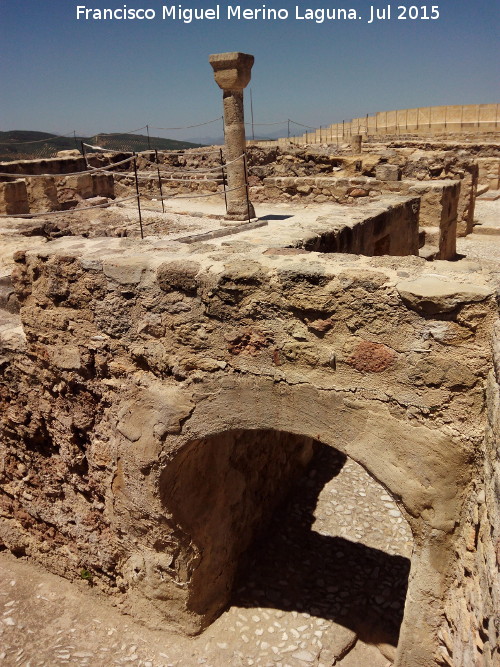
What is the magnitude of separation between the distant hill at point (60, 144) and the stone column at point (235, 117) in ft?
16.5

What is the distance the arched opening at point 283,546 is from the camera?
471cm

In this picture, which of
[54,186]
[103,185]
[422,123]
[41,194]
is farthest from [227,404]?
[422,123]

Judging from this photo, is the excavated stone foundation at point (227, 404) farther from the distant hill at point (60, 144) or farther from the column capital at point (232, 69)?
the distant hill at point (60, 144)

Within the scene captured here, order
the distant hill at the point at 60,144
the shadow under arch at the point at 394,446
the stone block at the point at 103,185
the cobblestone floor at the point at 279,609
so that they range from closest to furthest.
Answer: the shadow under arch at the point at 394,446 → the cobblestone floor at the point at 279,609 → the stone block at the point at 103,185 → the distant hill at the point at 60,144

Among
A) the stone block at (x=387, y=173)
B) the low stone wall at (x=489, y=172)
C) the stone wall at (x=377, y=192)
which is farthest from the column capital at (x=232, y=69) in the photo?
the low stone wall at (x=489, y=172)

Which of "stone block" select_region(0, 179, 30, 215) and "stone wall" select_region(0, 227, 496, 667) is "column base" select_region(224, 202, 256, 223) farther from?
"stone block" select_region(0, 179, 30, 215)

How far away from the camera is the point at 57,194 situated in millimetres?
12102

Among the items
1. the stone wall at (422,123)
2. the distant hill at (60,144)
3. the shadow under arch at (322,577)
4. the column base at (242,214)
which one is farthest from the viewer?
the stone wall at (422,123)

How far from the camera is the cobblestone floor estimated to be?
15.1 feet

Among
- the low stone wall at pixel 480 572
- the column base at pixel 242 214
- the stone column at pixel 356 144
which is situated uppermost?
the stone column at pixel 356 144

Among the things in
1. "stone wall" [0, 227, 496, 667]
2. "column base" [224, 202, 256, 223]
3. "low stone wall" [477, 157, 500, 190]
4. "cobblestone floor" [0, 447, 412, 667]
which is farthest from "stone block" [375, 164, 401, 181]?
"low stone wall" [477, 157, 500, 190]

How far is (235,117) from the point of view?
27.3 ft

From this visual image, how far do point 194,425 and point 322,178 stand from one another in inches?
279

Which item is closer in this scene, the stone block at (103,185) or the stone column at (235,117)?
the stone column at (235,117)
